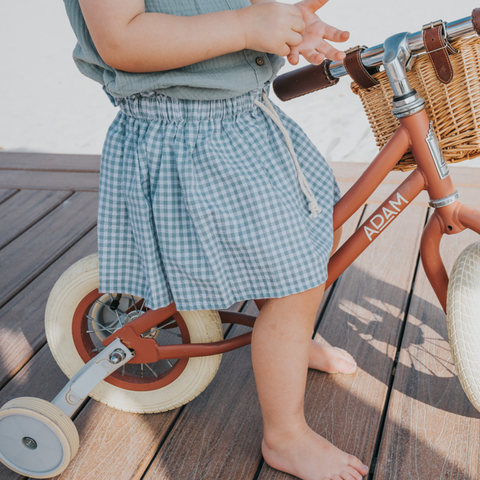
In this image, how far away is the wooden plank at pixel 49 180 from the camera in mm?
1848

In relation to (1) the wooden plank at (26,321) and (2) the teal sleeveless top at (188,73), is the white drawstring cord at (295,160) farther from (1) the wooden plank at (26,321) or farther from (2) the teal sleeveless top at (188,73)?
(1) the wooden plank at (26,321)

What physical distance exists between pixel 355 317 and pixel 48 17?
14.2ft

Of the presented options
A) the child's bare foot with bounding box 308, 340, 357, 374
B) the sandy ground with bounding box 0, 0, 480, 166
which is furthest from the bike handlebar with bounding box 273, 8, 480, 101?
the sandy ground with bounding box 0, 0, 480, 166

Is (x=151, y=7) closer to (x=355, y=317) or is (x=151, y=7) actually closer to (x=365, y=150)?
(x=355, y=317)

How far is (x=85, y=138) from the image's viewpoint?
2559 millimetres

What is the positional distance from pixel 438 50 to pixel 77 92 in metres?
2.88

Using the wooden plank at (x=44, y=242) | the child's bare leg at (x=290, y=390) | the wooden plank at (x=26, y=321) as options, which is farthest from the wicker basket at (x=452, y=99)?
the wooden plank at (x=44, y=242)

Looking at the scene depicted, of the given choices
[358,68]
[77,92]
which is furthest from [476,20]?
[77,92]

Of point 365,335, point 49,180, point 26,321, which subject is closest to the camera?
point 365,335

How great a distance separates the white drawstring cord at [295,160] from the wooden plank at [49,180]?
3.67ft

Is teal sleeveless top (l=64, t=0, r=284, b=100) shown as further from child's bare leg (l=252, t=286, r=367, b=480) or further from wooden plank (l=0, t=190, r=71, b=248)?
wooden plank (l=0, t=190, r=71, b=248)

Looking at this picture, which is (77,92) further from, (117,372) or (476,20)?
(476,20)

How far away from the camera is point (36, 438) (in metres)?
0.88

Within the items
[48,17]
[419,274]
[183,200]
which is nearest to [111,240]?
[183,200]
